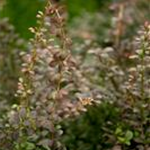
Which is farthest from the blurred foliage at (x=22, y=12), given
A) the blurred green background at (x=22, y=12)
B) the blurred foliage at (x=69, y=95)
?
the blurred foliage at (x=69, y=95)

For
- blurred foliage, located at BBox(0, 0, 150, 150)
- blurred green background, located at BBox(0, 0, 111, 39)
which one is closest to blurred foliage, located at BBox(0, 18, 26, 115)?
blurred foliage, located at BBox(0, 0, 150, 150)

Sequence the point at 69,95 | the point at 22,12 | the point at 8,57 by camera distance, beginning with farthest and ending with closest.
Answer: the point at 22,12
the point at 8,57
the point at 69,95

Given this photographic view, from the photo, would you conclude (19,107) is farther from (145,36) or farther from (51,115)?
(145,36)

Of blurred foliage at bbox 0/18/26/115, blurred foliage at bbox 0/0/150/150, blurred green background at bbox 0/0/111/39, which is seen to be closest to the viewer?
blurred foliage at bbox 0/0/150/150

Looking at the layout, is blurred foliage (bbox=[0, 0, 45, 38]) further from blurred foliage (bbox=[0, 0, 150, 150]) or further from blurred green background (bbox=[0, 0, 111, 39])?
blurred foliage (bbox=[0, 0, 150, 150])

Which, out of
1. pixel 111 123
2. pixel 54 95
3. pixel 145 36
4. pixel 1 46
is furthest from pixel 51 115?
pixel 1 46

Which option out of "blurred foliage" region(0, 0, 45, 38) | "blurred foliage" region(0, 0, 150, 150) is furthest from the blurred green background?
"blurred foliage" region(0, 0, 150, 150)

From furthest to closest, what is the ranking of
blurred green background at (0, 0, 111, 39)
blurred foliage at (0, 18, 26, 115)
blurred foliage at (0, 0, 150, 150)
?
blurred green background at (0, 0, 111, 39)
blurred foliage at (0, 18, 26, 115)
blurred foliage at (0, 0, 150, 150)

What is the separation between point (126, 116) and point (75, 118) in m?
0.32

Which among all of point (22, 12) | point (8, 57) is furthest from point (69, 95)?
point (22, 12)

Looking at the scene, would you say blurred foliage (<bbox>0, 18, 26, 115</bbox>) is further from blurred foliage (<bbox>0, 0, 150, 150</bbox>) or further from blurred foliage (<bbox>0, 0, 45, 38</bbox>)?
blurred foliage (<bbox>0, 0, 45, 38</bbox>)

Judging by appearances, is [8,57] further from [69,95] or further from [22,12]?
[22,12]

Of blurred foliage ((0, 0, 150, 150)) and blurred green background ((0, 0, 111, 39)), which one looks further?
blurred green background ((0, 0, 111, 39))

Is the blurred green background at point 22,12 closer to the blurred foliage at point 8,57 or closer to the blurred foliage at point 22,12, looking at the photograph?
the blurred foliage at point 22,12
